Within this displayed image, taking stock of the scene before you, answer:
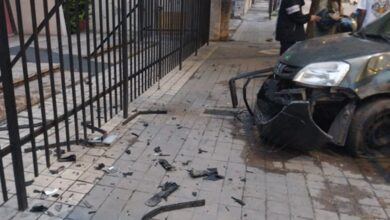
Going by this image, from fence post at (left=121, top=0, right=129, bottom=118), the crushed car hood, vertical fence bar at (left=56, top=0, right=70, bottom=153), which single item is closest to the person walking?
the crushed car hood

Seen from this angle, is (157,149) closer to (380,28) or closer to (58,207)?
(58,207)

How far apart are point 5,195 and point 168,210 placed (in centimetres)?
122

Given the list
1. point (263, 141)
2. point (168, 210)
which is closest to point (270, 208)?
point (168, 210)

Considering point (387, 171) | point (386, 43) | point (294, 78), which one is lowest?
point (387, 171)

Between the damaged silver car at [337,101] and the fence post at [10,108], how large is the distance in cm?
232

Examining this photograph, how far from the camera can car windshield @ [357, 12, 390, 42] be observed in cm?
463

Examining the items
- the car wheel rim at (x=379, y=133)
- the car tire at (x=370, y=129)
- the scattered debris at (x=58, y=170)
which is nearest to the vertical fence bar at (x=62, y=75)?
the scattered debris at (x=58, y=170)

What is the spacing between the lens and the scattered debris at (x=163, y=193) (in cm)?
327

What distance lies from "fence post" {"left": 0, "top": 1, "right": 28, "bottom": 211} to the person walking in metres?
6.39

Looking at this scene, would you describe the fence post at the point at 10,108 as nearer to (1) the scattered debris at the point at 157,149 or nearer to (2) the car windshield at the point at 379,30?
(1) the scattered debris at the point at 157,149

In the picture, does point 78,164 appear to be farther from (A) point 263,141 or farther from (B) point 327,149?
(B) point 327,149

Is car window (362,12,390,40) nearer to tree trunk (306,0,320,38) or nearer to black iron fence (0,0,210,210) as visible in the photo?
black iron fence (0,0,210,210)

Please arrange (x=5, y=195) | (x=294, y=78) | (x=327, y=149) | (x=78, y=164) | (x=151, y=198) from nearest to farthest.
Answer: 1. (x=5, y=195)
2. (x=151, y=198)
3. (x=78, y=164)
4. (x=294, y=78)
5. (x=327, y=149)

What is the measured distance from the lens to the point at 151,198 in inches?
131
